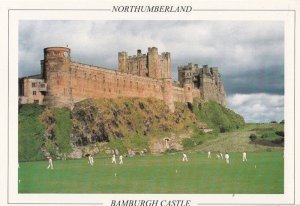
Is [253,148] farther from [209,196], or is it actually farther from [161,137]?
[209,196]

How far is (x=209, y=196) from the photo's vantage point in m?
13.5

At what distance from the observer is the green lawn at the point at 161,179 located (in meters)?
13.8

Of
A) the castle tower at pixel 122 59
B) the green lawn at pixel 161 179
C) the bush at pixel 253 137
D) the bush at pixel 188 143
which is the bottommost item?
the green lawn at pixel 161 179

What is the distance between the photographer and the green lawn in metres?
13.8

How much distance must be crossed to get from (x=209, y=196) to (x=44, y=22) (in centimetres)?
602

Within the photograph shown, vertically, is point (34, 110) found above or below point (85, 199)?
above

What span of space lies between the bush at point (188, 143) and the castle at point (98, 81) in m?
2.60

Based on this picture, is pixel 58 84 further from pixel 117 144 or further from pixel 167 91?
pixel 167 91

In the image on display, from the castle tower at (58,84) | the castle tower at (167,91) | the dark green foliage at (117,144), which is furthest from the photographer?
the castle tower at (167,91)

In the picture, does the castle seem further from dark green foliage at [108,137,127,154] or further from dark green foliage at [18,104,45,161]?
dark green foliage at [108,137,127,154]

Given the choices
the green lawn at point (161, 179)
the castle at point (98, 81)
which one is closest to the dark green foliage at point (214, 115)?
the castle at point (98, 81)
